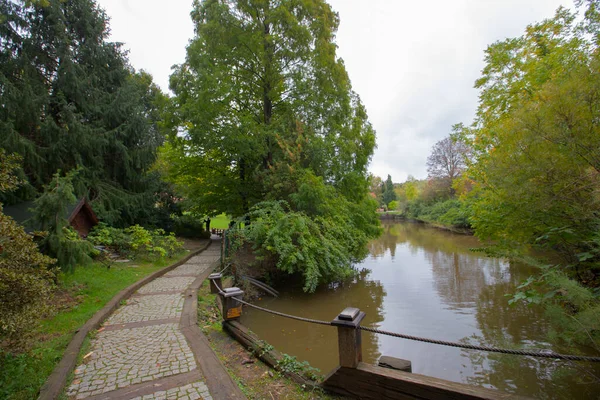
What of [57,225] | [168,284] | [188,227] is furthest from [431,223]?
[57,225]

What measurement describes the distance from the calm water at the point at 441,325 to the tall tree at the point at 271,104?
8.65 feet

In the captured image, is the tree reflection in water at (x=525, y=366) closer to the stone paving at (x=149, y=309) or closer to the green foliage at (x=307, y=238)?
the green foliage at (x=307, y=238)

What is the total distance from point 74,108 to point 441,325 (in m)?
15.9

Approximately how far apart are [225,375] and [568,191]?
19.3 feet

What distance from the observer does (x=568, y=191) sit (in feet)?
15.3

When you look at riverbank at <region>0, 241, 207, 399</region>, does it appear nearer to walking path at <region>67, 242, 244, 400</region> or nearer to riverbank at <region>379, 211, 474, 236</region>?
walking path at <region>67, 242, 244, 400</region>

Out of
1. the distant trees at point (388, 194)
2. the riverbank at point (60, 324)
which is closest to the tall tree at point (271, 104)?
the riverbank at point (60, 324)

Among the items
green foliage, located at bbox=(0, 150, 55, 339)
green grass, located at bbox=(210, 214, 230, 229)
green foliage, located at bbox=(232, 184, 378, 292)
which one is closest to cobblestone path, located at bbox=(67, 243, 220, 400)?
green foliage, located at bbox=(0, 150, 55, 339)

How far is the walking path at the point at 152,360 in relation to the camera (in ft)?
10.5

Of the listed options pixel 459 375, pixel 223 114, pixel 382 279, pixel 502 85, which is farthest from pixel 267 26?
pixel 459 375

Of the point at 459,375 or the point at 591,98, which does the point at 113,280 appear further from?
the point at 591,98

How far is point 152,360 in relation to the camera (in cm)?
388

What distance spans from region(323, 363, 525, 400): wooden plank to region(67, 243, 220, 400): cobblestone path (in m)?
1.50

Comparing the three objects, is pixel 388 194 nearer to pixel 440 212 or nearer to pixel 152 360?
pixel 440 212
